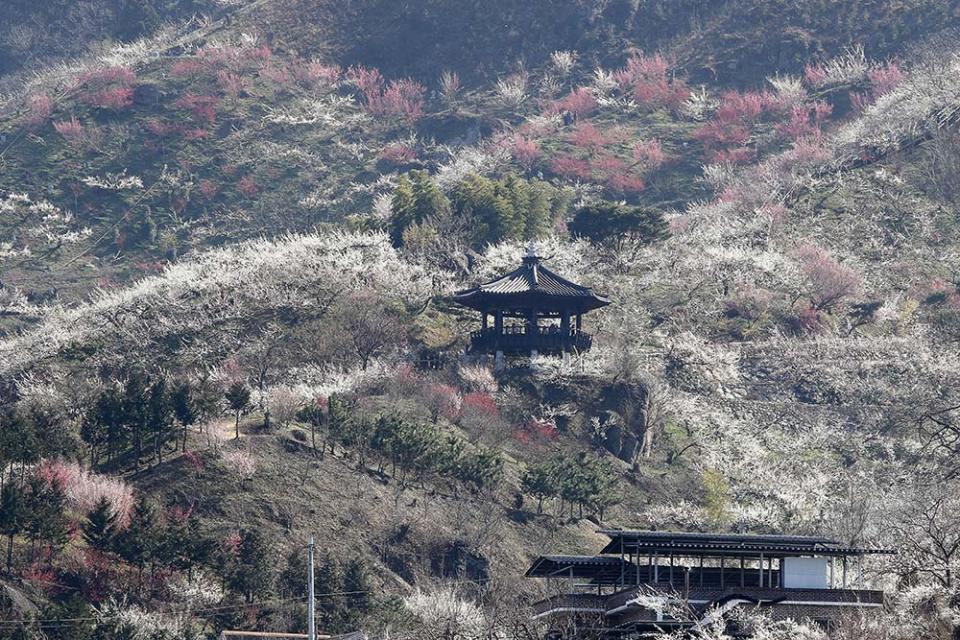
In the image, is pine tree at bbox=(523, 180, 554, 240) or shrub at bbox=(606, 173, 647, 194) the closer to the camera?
pine tree at bbox=(523, 180, 554, 240)

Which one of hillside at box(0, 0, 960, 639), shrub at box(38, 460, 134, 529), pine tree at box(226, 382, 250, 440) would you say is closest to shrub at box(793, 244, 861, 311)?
hillside at box(0, 0, 960, 639)

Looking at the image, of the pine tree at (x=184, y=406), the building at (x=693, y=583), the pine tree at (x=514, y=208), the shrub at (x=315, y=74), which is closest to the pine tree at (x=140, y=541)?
the pine tree at (x=184, y=406)

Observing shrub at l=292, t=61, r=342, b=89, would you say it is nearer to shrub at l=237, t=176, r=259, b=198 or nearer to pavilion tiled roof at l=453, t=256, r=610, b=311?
shrub at l=237, t=176, r=259, b=198

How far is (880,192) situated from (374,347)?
30895mm

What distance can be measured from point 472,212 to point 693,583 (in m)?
38.7

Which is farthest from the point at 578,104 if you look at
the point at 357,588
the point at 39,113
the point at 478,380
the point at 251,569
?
the point at 251,569

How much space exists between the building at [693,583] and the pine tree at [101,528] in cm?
1147

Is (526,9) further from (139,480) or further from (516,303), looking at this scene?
(139,480)

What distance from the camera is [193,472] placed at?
60.7 m

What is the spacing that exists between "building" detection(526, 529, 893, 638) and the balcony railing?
23.9m

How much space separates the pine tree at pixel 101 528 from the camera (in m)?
53.8

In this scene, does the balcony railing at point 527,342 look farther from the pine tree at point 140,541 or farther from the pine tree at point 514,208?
the pine tree at point 140,541

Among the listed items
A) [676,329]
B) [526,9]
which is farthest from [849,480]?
[526,9]

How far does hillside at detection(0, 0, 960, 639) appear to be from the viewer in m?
56.7
